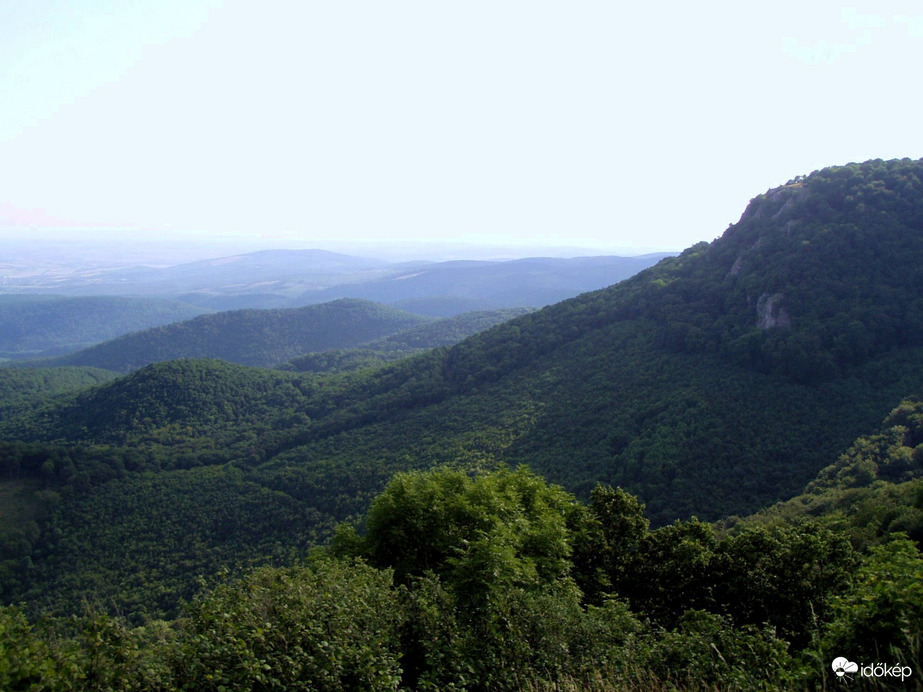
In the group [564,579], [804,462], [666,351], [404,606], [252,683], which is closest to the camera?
[252,683]

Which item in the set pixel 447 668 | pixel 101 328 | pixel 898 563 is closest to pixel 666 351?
pixel 898 563

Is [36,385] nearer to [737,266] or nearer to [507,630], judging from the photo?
[507,630]

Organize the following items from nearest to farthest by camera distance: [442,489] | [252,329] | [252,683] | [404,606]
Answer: [252,683] < [404,606] < [442,489] < [252,329]

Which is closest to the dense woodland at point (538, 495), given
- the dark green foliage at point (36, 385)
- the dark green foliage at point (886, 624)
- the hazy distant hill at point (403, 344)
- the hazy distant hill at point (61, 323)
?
the dark green foliage at point (886, 624)

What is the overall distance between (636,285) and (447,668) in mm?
56165

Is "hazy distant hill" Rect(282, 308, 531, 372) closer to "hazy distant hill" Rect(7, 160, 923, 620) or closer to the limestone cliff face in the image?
"hazy distant hill" Rect(7, 160, 923, 620)

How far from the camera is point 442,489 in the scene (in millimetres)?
17203

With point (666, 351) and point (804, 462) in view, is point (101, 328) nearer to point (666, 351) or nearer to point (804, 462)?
point (666, 351)

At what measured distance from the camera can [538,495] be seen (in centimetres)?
1759

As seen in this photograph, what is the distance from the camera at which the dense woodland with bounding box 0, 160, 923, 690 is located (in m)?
7.89

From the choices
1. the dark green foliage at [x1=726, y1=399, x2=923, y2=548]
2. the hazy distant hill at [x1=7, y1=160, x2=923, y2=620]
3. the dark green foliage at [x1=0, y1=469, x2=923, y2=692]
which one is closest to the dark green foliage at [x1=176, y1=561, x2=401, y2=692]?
the dark green foliage at [x1=0, y1=469, x2=923, y2=692]

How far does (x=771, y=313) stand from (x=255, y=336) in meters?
127

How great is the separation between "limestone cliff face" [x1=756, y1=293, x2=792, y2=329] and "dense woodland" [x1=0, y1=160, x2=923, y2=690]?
18cm

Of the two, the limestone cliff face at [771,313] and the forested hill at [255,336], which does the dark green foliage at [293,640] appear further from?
the forested hill at [255,336]
